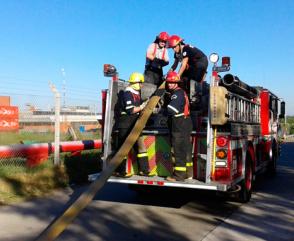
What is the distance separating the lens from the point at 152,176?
766cm

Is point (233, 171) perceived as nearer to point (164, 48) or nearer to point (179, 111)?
point (179, 111)

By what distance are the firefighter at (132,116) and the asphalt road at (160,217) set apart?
2.58 feet

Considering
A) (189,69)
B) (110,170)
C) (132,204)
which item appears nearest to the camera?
(110,170)

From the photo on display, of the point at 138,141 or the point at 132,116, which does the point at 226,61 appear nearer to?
the point at 132,116

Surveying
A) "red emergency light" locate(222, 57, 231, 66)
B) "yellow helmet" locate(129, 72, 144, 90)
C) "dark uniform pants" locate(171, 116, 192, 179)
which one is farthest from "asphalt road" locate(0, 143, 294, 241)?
"red emergency light" locate(222, 57, 231, 66)

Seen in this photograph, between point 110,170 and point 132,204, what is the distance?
2.20 metres

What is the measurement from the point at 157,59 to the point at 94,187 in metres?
4.17

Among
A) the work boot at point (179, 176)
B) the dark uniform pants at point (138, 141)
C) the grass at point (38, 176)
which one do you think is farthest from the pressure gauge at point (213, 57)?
the grass at point (38, 176)

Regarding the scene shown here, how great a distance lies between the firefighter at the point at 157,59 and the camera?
8.99 meters

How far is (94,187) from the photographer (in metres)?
5.65

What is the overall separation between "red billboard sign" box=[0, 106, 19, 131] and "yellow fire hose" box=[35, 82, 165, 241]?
5541 mm

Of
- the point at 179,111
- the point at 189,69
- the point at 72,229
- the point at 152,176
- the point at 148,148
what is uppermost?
the point at 189,69

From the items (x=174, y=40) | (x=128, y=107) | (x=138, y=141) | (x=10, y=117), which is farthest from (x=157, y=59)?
(x=10, y=117)

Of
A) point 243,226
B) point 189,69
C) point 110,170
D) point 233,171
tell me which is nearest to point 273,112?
point 189,69
